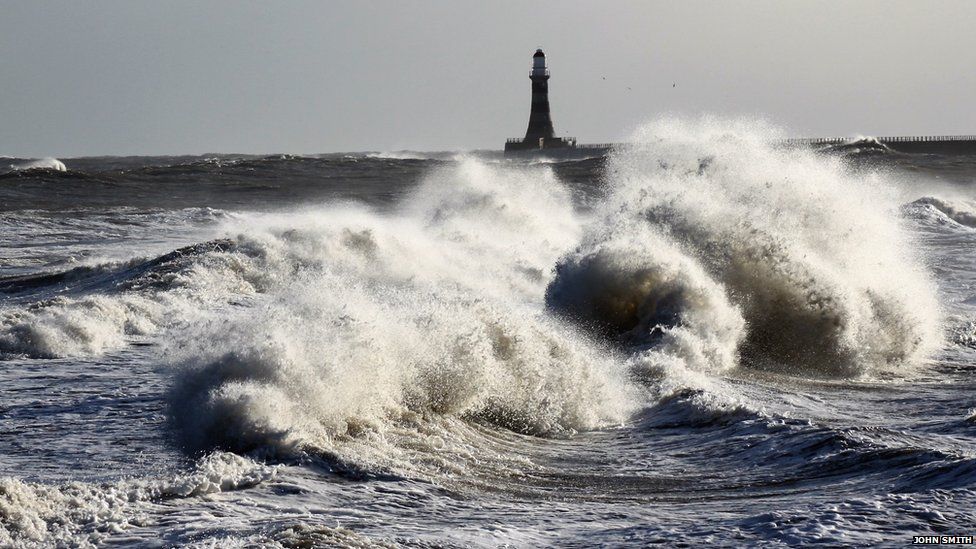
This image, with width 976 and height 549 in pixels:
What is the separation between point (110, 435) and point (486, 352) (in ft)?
Answer: 9.08

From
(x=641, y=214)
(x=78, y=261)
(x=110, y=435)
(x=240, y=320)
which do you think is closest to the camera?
(x=110, y=435)

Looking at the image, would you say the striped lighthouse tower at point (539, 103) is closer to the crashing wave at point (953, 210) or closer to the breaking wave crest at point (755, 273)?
the crashing wave at point (953, 210)

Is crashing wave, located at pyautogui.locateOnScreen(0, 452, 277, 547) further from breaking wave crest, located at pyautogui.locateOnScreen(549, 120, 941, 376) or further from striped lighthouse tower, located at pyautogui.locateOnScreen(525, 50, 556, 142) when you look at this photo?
striped lighthouse tower, located at pyautogui.locateOnScreen(525, 50, 556, 142)

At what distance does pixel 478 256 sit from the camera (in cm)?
2019

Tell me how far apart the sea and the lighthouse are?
48908 mm

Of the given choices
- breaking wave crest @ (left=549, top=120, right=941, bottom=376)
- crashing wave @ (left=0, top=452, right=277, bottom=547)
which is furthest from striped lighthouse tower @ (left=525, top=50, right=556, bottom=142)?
crashing wave @ (left=0, top=452, right=277, bottom=547)

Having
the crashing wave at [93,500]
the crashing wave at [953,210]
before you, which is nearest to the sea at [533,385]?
the crashing wave at [93,500]

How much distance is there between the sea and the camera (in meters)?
5.61

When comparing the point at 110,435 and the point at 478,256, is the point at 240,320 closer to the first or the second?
the point at 110,435

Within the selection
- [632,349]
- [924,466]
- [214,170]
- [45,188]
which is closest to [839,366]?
[632,349]

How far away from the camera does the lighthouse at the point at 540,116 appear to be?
6731 cm

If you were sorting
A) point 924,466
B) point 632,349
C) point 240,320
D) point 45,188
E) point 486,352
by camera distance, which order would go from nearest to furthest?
point 924,466 < point 240,320 < point 486,352 < point 632,349 < point 45,188

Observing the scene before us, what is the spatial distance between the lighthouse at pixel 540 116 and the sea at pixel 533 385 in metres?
48.9

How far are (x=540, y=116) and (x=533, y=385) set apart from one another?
60.3m
